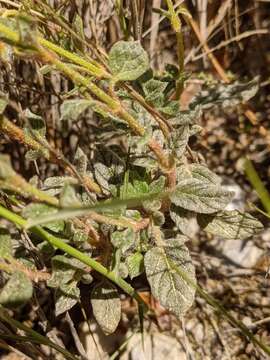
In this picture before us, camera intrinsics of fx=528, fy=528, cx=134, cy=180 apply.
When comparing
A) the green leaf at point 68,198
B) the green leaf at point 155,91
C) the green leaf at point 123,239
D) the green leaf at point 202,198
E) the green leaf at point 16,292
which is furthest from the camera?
the green leaf at point 155,91

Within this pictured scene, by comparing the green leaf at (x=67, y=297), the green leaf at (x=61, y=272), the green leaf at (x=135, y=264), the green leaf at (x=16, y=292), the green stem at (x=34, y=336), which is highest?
the green leaf at (x=16, y=292)

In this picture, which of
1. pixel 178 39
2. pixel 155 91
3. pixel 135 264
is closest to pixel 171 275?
pixel 135 264

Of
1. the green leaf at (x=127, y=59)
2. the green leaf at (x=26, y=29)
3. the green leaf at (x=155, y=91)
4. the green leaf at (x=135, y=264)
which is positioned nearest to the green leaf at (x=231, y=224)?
the green leaf at (x=135, y=264)

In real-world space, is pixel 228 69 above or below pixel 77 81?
below

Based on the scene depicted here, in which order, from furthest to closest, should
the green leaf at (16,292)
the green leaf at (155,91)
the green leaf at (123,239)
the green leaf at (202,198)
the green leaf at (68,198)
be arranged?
1. the green leaf at (155,91)
2. the green leaf at (202,198)
3. the green leaf at (123,239)
4. the green leaf at (16,292)
5. the green leaf at (68,198)

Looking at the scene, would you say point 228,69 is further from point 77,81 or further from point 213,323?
point 77,81

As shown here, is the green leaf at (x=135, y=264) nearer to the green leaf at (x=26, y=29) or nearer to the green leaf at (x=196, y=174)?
the green leaf at (x=196, y=174)

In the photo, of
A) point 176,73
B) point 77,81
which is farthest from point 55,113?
point 77,81

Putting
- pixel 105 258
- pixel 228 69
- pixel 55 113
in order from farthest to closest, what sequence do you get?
pixel 228 69, pixel 55 113, pixel 105 258
